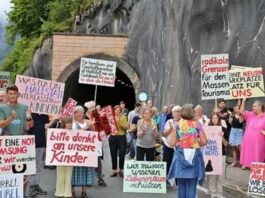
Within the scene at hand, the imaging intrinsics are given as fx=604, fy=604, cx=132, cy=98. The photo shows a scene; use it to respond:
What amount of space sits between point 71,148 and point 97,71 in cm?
775

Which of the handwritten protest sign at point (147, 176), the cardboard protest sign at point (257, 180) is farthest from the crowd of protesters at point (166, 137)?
the cardboard protest sign at point (257, 180)

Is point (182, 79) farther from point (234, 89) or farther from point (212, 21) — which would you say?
→ point (234, 89)

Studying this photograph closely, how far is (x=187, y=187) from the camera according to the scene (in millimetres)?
8695

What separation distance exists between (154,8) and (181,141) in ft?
81.5

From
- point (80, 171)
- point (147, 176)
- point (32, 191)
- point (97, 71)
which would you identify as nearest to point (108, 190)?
point (80, 171)

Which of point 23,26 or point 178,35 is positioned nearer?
point 178,35

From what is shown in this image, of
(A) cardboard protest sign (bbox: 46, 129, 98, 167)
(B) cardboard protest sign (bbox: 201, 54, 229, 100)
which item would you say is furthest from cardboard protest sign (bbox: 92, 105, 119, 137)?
(B) cardboard protest sign (bbox: 201, 54, 229, 100)

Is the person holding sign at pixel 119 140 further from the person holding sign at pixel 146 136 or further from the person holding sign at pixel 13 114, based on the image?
the person holding sign at pixel 13 114

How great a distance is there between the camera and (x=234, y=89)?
12.8 meters

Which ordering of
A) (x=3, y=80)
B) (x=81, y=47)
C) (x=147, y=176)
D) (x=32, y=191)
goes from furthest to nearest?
(x=81, y=47) < (x=3, y=80) < (x=32, y=191) < (x=147, y=176)

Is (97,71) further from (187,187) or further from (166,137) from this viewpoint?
(187,187)

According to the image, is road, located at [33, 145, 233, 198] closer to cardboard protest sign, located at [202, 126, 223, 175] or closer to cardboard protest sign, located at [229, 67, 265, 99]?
→ cardboard protest sign, located at [202, 126, 223, 175]

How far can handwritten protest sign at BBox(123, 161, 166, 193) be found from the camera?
10.5 m

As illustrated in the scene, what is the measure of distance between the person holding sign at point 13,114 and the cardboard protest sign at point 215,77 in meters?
4.55
